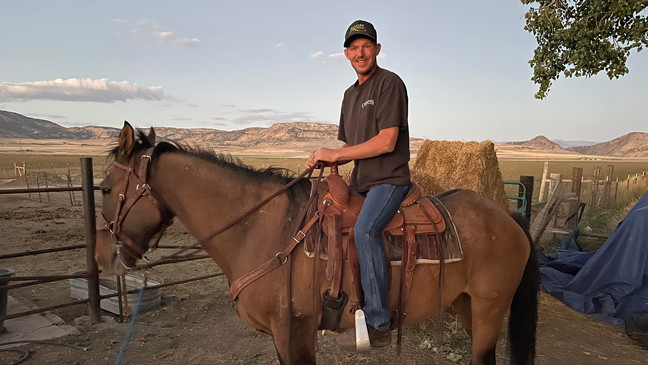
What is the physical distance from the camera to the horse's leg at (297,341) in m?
2.41

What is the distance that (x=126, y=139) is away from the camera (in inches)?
95.9

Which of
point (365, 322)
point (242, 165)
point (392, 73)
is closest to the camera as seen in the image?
point (365, 322)

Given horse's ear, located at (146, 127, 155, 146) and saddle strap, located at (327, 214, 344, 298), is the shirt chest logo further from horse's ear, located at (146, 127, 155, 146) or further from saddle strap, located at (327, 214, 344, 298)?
horse's ear, located at (146, 127, 155, 146)

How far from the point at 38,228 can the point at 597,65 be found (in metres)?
16.7

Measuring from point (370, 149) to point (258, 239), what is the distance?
3.25 feet

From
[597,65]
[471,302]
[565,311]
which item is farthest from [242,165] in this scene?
[597,65]

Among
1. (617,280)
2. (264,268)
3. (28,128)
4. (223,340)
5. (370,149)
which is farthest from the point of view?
(28,128)

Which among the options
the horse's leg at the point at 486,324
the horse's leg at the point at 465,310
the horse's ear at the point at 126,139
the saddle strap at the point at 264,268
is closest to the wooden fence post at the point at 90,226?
the horse's ear at the point at 126,139

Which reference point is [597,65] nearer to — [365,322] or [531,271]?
[531,271]

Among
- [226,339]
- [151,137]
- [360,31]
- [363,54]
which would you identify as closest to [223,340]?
[226,339]

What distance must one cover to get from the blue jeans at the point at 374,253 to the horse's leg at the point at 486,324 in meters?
0.84

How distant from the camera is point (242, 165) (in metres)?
2.75

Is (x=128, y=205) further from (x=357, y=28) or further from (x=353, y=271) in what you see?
(x=357, y=28)

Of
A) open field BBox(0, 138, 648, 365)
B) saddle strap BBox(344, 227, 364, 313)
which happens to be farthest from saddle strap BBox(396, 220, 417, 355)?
open field BBox(0, 138, 648, 365)
